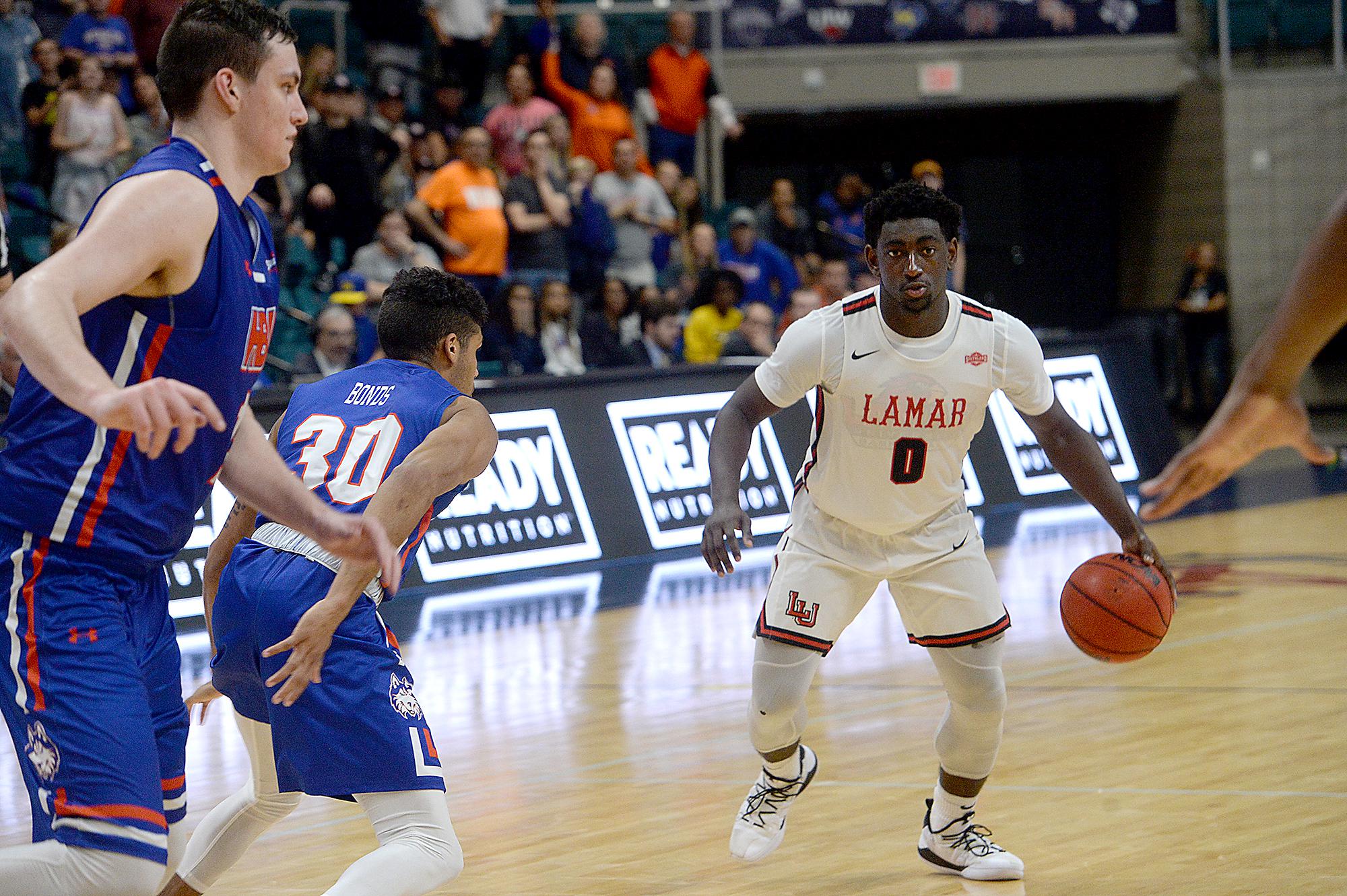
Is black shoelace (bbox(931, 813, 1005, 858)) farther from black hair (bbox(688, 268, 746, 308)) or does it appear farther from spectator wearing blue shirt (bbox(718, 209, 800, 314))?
spectator wearing blue shirt (bbox(718, 209, 800, 314))

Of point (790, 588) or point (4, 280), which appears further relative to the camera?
point (790, 588)

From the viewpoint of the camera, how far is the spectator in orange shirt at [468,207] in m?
13.2

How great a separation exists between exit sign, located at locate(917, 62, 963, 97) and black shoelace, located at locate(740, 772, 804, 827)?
15.9m

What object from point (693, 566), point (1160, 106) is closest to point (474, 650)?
point (693, 566)

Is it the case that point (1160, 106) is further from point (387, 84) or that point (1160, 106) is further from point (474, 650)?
point (474, 650)

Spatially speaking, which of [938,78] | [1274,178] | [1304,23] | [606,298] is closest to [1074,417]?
[606,298]

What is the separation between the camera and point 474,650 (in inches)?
352

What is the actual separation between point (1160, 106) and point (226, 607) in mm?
19544

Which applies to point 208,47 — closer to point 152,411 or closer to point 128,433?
point 128,433

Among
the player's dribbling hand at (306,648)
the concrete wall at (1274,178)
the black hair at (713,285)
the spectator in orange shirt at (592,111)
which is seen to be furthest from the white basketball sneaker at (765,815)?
the concrete wall at (1274,178)

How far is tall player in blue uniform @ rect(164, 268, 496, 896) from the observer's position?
3.72 m

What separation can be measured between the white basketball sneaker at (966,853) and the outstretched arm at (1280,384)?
1.97 meters

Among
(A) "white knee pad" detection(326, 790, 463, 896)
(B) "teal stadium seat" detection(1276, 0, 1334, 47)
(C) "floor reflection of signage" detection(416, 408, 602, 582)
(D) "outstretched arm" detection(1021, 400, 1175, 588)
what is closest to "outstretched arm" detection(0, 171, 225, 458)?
(A) "white knee pad" detection(326, 790, 463, 896)

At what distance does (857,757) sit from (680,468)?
19.3 feet
